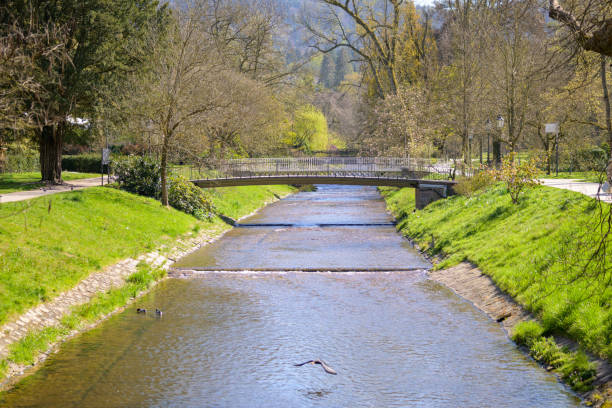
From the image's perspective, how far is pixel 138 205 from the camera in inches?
1404

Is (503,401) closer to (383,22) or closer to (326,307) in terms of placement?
(326,307)

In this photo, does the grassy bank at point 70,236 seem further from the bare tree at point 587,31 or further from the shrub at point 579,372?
the shrub at point 579,372

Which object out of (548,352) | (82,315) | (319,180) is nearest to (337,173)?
(319,180)

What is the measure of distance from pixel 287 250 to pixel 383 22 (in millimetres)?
35069

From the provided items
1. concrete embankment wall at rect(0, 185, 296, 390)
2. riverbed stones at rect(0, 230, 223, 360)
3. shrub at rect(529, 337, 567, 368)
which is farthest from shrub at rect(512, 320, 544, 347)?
riverbed stones at rect(0, 230, 223, 360)

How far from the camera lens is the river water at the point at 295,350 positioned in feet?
44.7

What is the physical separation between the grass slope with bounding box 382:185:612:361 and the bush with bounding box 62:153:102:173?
31414 millimetres

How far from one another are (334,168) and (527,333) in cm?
3043

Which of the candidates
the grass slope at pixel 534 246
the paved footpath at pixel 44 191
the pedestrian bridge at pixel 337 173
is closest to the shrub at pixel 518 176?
the grass slope at pixel 534 246

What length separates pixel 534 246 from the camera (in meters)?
21.3

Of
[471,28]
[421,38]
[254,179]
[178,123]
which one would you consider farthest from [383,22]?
[178,123]

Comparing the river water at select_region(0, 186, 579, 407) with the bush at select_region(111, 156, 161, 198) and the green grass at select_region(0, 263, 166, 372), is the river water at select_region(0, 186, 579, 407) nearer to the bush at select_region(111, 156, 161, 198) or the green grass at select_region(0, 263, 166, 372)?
the green grass at select_region(0, 263, 166, 372)

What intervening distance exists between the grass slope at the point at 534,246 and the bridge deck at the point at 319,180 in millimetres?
5281

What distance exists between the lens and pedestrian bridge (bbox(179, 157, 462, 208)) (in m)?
43.6
